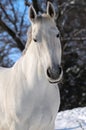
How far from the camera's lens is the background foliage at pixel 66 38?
12.5 meters

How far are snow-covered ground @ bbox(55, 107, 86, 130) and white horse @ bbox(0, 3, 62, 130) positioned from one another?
242cm

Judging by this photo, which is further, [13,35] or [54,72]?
[13,35]

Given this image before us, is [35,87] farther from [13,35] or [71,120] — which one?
[13,35]

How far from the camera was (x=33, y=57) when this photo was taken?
3.80m

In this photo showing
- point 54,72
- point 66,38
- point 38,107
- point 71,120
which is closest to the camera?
point 54,72

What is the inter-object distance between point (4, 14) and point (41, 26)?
11108 millimetres

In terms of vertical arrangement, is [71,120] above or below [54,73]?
below

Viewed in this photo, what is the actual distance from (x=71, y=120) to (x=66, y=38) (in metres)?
7.11

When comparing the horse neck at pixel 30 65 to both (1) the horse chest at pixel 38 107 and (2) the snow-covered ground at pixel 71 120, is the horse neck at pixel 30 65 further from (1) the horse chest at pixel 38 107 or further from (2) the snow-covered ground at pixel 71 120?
(2) the snow-covered ground at pixel 71 120

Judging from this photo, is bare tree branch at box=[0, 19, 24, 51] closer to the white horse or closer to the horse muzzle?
the white horse

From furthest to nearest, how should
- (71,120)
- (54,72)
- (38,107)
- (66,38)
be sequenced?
(66,38) < (71,120) < (38,107) < (54,72)

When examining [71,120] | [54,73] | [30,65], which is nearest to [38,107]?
[30,65]

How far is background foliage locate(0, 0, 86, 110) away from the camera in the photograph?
12508 mm

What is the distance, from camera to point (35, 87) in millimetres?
Answer: 3893
